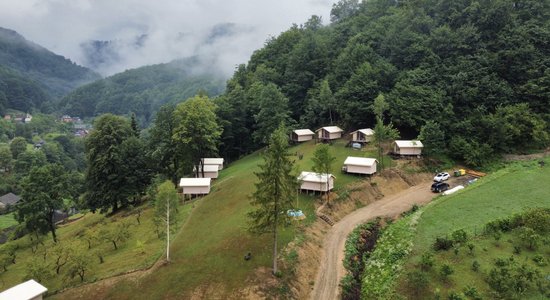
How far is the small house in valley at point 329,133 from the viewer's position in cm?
7044

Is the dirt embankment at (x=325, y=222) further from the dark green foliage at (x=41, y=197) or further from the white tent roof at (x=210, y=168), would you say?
the dark green foliage at (x=41, y=197)

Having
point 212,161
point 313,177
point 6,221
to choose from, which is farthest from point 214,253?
point 6,221

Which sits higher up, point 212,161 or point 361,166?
point 212,161

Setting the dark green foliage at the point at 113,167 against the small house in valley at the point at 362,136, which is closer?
the dark green foliage at the point at 113,167

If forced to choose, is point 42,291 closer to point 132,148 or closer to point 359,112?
point 132,148

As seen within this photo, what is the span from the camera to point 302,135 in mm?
74250

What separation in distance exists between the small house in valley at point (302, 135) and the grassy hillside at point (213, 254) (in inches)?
956

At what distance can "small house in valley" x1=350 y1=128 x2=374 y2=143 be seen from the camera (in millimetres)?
64875

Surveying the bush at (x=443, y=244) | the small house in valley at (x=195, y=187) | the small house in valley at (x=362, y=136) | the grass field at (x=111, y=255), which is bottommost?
the grass field at (x=111, y=255)

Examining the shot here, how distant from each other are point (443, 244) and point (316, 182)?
18.1 m

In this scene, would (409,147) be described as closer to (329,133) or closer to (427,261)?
(329,133)

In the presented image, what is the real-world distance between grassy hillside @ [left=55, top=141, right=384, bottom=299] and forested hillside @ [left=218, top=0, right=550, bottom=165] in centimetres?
2475

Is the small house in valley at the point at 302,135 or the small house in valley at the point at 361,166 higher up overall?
the small house in valley at the point at 302,135

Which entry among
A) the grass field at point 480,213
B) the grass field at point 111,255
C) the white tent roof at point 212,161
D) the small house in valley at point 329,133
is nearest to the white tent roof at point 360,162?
the grass field at point 480,213
